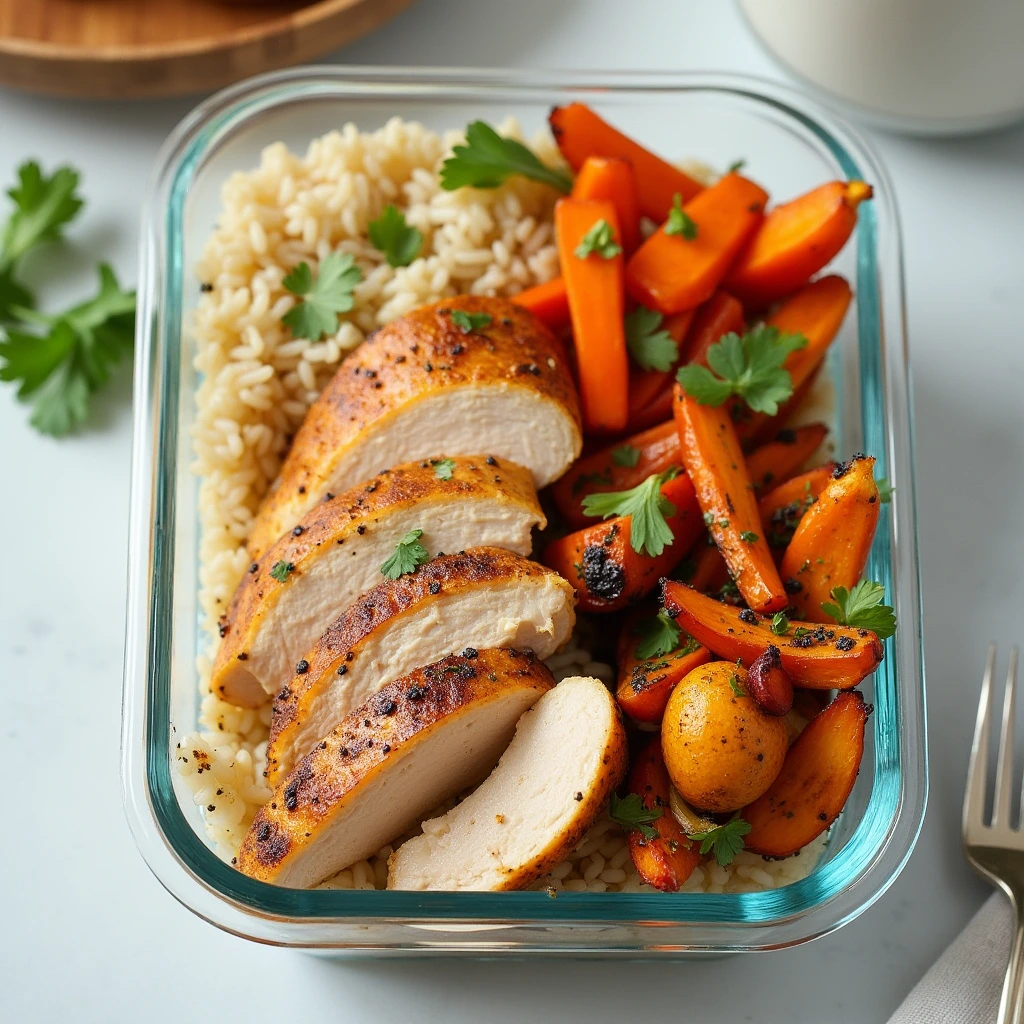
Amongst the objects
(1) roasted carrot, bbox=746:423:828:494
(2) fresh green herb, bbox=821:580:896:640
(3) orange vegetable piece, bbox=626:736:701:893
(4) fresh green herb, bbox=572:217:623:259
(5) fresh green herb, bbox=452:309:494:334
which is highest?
(4) fresh green herb, bbox=572:217:623:259

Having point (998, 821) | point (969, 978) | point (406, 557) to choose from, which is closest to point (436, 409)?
point (406, 557)

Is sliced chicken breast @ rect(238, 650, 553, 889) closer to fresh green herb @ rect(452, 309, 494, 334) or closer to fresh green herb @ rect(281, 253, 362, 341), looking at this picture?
fresh green herb @ rect(452, 309, 494, 334)

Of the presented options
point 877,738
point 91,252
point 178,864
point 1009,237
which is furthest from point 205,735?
point 1009,237

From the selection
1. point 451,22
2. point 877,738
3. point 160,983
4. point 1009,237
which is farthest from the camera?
point 451,22

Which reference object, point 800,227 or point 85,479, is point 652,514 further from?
point 85,479

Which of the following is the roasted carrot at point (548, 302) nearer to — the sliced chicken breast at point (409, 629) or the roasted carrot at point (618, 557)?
the roasted carrot at point (618, 557)

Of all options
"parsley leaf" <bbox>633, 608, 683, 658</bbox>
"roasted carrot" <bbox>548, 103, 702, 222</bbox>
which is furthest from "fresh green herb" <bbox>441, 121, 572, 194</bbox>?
"parsley leaf" <bbox>633, 608, 683, 658</bbox>

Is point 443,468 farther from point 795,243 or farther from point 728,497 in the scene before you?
point 795,243
